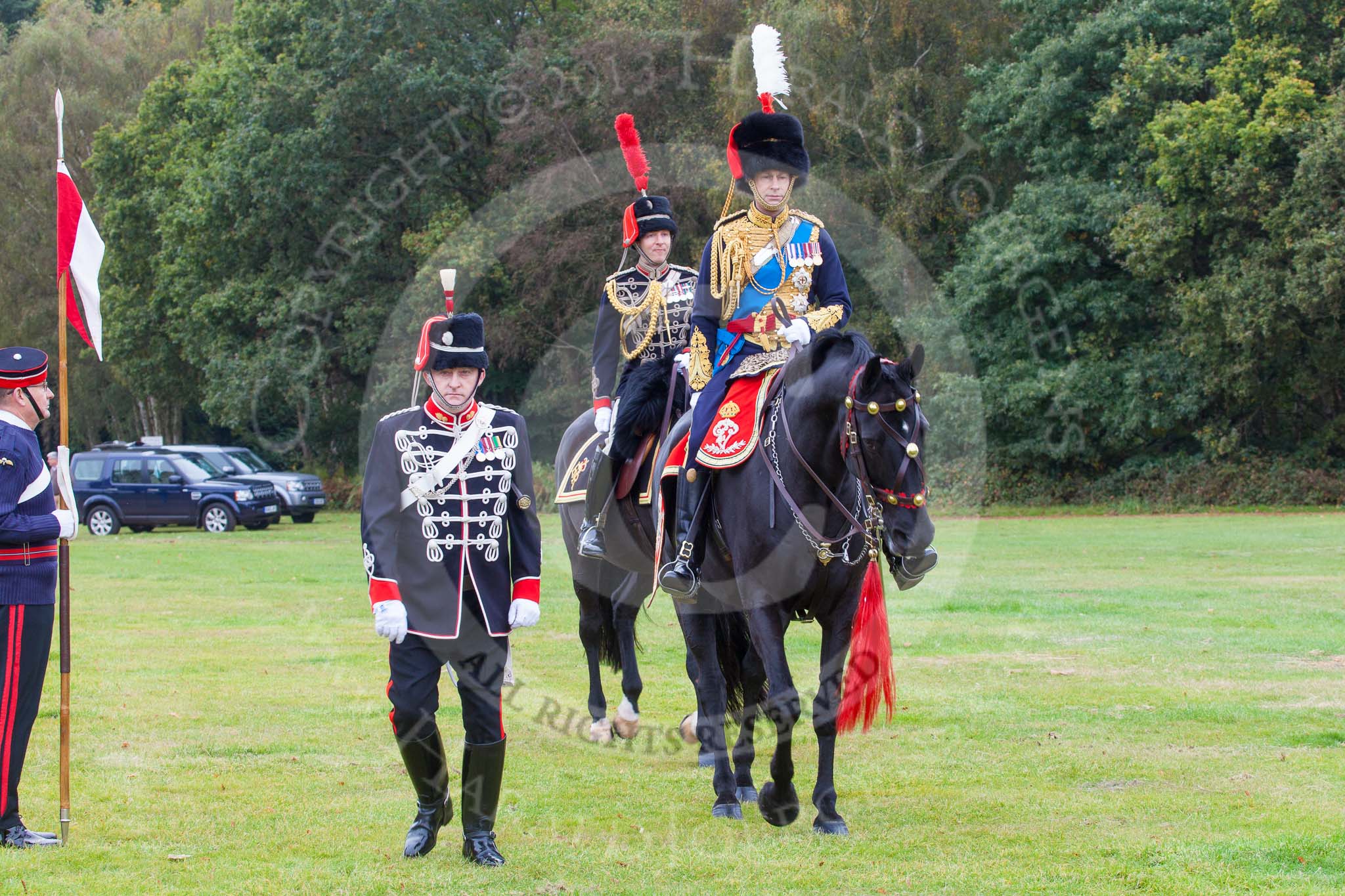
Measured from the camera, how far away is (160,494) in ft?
96.6

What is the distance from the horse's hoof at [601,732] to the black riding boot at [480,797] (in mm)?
2700

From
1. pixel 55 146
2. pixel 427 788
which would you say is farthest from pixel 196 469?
pixel 427 788

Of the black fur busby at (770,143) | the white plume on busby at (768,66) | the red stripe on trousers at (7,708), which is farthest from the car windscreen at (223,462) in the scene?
the red stripe on trousers at (7,708)

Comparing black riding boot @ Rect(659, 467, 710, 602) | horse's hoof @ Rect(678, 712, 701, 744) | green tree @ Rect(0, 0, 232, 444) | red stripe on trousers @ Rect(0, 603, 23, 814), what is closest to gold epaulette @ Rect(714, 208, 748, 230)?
black riding boot @ Rect(659, 467, 710, 602)

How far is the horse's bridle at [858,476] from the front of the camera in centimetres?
580

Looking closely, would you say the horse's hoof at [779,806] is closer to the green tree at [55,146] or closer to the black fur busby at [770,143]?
the black fur busby at [770,143]

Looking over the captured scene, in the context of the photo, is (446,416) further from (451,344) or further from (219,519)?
(219,519)

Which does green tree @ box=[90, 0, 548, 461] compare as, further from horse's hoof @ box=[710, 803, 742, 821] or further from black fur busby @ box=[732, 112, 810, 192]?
horse's hoof @ box=[710, 803, 742, 821]

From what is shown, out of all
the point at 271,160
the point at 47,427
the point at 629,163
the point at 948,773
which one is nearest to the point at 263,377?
the point at 271,160

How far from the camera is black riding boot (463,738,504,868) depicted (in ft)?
18.6

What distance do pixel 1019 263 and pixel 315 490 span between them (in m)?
15.7

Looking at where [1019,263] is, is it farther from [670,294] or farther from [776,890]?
[776,890]

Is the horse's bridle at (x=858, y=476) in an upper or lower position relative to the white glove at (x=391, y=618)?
upper

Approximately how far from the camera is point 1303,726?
25.9 ft
